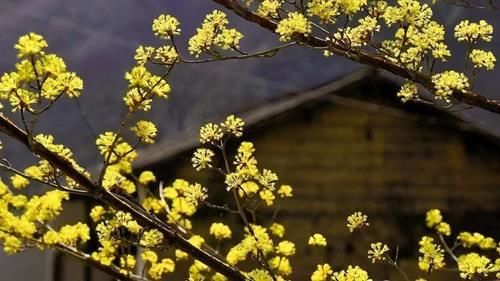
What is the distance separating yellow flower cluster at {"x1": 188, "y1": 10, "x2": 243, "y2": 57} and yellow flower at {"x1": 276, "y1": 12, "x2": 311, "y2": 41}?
5.9 inches

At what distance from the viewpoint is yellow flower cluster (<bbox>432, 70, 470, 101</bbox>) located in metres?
1.45

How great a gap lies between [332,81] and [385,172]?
58 cm

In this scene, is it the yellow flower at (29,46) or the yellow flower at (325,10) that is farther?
the yellow flower at (325,10)

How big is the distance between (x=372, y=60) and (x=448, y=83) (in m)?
0.16

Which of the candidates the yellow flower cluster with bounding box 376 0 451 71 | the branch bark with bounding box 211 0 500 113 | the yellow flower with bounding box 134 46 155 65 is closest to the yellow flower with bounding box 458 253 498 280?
the branch bark with bounding box 211 0 500 113

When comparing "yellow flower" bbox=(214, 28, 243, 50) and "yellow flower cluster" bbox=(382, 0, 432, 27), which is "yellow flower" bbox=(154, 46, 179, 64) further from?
"yellow flower cluster" bbox=(382, 0, 432, 27)

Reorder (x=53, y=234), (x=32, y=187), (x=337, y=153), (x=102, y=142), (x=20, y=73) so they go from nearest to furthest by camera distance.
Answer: (x=20, y=73) < (x=102, y=142) < (x=53, y=234) < (x=32, y=187) < (x=337, y=153)

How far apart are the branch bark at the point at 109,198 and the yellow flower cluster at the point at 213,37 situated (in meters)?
0.35

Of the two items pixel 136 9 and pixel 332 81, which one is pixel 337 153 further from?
pixel 136 9

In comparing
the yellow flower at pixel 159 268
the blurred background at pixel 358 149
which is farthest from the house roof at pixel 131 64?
the yellow flower at pixel 159 268

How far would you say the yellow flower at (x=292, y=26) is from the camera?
4.82 ft

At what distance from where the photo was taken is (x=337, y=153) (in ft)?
13.0

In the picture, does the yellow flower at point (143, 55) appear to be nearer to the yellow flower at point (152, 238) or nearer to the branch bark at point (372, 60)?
the branch bark at point (372, 60)

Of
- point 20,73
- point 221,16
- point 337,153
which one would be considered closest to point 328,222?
point 337,153
